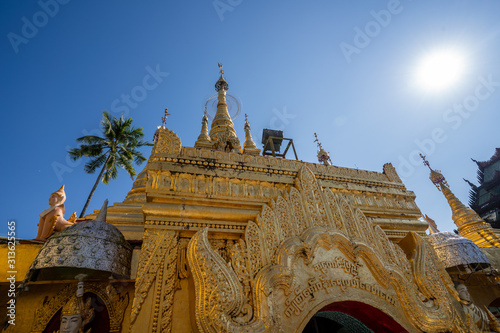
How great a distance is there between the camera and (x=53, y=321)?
458cm

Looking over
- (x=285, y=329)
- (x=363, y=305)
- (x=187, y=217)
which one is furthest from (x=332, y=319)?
(x=187, y=217)

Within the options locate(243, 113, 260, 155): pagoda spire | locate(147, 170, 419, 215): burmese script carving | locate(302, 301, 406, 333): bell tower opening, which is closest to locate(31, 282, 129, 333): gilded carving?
locate(147, 170, 419, 215): burmese script carving

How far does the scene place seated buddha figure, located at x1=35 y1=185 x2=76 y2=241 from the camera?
5.50 metres

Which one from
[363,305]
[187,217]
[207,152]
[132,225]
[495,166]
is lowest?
[363,305]

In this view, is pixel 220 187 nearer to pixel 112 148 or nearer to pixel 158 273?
pixel 158 273

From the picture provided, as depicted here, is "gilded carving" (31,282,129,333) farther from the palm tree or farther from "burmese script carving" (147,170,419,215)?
the palm tree

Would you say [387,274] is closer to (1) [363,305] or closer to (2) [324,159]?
(1) [363,305]

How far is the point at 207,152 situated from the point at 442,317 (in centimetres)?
474

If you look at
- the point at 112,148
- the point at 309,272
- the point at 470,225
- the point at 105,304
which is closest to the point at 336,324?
the point at 309,272

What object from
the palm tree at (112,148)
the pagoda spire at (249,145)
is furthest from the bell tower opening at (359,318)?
the palm tree at (112,148)

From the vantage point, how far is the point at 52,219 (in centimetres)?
556

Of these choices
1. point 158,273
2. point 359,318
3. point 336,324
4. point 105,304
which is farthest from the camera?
point 336,324

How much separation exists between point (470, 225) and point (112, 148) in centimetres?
2570

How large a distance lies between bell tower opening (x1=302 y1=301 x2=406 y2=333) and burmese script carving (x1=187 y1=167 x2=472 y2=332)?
0.14 metres
